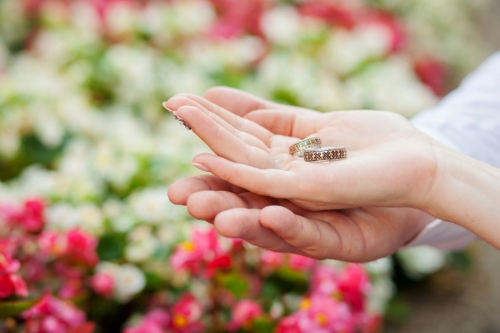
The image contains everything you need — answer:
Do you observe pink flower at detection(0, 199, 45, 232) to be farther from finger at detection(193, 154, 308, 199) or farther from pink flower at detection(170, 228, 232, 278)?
finger at detection(193, 154, 308, 199)

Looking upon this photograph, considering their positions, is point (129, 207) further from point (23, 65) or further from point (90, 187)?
point (23, 65)

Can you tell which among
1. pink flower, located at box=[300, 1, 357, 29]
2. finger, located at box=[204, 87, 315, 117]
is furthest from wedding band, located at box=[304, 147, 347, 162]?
pink flower, located at box=[300, 1, 357, 29]

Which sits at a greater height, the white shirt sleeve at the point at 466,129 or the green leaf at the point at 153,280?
the white shirt sleeve at the point at 466,129

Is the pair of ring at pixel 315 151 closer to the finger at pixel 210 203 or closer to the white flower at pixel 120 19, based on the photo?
the finger at pixel 210 203

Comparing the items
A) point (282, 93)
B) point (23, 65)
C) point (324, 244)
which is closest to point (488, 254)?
point (282, 93)

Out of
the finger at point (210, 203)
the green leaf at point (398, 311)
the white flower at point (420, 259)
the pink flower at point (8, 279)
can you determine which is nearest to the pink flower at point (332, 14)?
the white flower at point (420, 259)

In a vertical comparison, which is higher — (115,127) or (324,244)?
(324,244)
